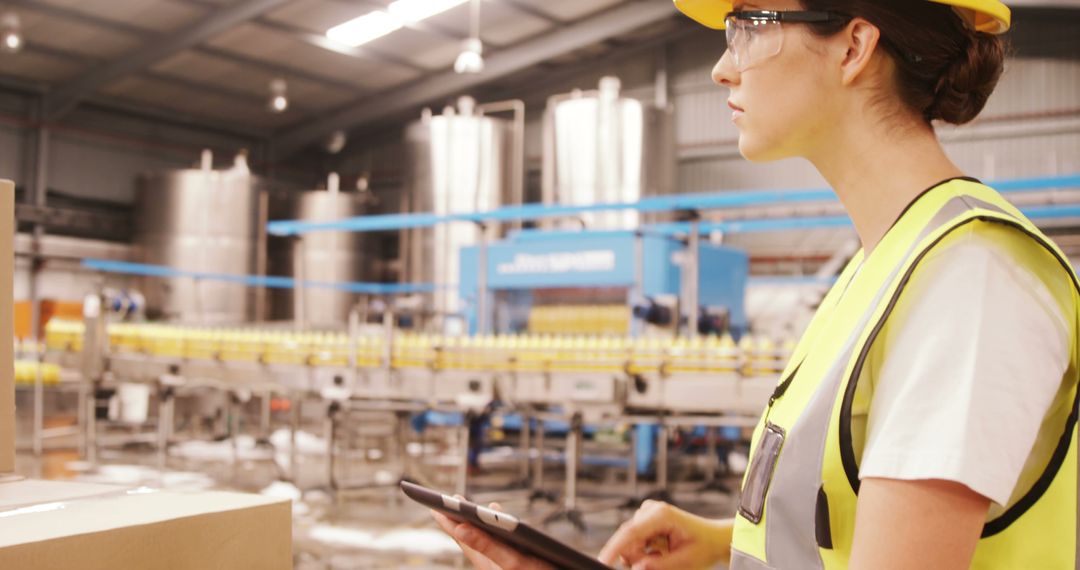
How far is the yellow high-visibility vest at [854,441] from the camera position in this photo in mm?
753

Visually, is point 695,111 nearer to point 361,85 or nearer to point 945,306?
point 361,85

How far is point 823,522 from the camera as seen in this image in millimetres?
801

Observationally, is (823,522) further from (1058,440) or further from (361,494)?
(361,494)

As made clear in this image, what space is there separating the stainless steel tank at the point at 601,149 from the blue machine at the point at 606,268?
8.41 ft

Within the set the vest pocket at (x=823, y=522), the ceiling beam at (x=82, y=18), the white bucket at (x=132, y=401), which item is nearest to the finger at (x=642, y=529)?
the vest pocket at (x=823, y=522)

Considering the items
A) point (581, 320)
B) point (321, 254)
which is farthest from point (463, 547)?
point (321, 254)

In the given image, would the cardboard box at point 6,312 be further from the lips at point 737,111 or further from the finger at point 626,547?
the lips at point 737,111

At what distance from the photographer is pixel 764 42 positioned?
0.93 metres

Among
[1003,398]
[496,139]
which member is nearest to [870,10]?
[1003,398]

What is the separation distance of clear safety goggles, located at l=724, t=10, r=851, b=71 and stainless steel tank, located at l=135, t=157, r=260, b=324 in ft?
44.4

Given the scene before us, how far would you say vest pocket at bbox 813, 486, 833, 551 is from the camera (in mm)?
800

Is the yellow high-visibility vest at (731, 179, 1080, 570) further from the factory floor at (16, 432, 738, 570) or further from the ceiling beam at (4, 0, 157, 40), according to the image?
the ceiling beam at (4, 0, 157, 40)

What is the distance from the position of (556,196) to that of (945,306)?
11.4 meters

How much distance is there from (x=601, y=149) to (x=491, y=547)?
1081 centimetres
